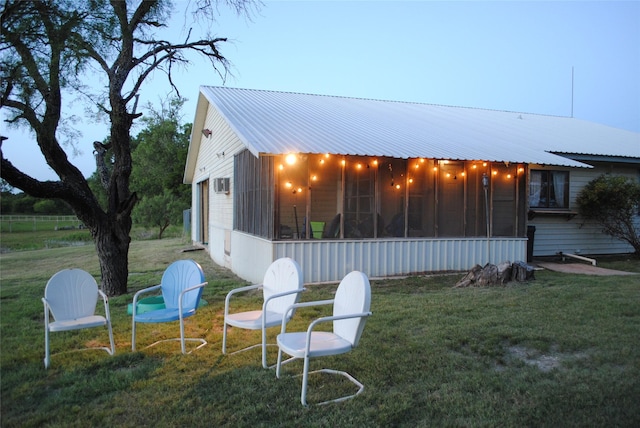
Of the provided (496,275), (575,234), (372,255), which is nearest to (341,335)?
(372,255)

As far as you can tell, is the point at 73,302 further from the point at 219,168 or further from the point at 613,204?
the point at 613,204

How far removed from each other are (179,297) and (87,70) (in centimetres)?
365

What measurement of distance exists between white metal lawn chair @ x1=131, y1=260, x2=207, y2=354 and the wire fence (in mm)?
32378

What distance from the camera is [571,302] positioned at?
20.7 ft

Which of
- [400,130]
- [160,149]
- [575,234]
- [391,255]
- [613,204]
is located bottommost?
[391,255]

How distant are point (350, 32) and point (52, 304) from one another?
11181 mm

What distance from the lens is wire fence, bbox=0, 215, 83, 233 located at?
33031 mm

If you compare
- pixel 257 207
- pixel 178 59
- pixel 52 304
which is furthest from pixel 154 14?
pixel 52 304

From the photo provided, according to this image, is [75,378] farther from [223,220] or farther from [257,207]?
[223,220]

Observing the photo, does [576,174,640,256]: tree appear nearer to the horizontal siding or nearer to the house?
the house

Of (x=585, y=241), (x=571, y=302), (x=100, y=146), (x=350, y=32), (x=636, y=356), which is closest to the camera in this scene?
(x=636, y=356)

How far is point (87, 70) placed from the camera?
6.12m

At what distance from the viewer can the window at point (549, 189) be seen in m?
11.6

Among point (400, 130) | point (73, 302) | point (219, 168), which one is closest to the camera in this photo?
point (73, 302)
